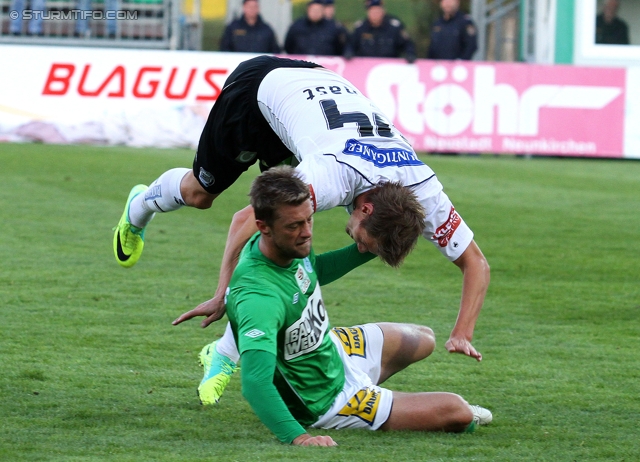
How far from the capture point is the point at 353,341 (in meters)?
4.34

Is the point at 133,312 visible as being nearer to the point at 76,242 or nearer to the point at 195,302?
the point at 195,302

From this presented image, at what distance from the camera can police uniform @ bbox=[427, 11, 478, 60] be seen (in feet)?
52.6

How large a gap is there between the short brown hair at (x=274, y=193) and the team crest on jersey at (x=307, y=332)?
1.35ft

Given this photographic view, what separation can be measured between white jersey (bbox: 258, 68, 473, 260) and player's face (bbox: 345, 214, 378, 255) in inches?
4.4

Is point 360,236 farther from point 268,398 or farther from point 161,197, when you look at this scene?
point 161,197

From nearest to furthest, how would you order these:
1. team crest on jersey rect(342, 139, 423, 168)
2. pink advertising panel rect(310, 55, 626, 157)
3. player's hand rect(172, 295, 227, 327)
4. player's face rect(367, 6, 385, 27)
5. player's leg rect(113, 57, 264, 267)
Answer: player's hand rect(172, 295, 227, 327) < team crest on jersey rect(342, 139, 423, 168) < player's leg rect(113, 57, 264, 267) < pink advertising panel rect(310, 55, 626, 157) < player's face rect(367, 6, 385, 27)

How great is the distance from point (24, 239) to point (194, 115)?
6.77 metres

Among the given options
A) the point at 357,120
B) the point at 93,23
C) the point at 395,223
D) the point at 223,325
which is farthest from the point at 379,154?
the point at 93,23

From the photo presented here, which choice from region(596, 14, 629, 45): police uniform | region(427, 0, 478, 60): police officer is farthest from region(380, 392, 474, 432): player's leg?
region(596, 14, 629, 45): police uniform

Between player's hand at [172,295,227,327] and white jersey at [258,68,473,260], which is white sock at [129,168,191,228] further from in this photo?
player's hand at [172,295,227,327]

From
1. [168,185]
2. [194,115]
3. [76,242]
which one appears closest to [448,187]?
[194,115]

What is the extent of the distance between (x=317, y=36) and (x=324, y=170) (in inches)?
459

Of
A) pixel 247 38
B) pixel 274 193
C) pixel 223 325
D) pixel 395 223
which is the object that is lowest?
pixel 223 325

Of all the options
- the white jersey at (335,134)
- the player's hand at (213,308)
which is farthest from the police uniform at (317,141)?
the player's hand at (213,308)
